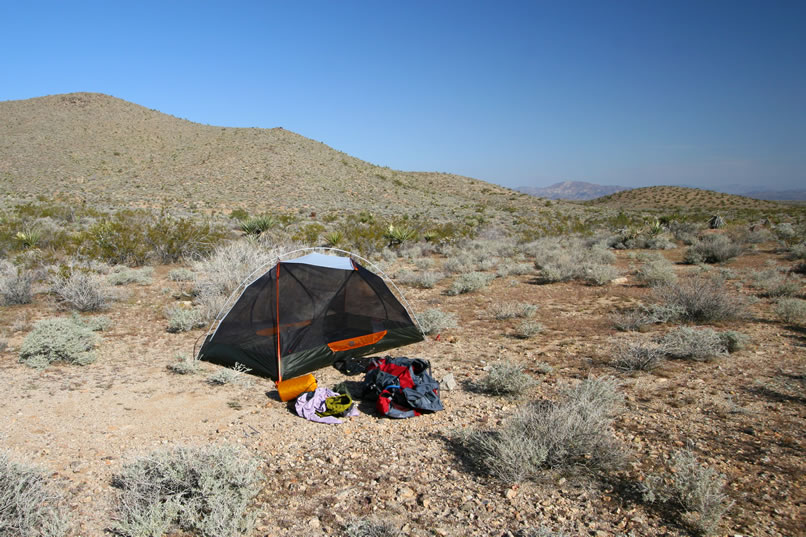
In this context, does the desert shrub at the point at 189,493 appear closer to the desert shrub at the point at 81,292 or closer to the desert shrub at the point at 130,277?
the desert shrub at the point at 81,292

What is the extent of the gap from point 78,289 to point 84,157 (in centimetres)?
4975

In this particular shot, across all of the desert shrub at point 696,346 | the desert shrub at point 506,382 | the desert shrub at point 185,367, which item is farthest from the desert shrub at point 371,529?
the desert shrub at point 696,346

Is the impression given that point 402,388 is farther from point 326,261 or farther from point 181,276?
point 181,276

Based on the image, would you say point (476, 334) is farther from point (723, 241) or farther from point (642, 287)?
point (723, 241)

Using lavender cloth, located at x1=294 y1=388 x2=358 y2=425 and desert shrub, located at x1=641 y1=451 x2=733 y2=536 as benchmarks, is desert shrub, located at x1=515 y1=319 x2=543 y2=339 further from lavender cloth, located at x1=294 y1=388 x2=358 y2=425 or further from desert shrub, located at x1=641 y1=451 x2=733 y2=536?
desert shrub, located at x1=641 y1=451 x2=733 y2=536

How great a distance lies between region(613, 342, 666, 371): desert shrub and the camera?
211 inches

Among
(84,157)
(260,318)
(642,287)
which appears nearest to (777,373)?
(642,287)

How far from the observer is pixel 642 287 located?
998 cm

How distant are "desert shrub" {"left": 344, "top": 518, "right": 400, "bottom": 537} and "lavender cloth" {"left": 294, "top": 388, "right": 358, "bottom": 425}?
5.26ft

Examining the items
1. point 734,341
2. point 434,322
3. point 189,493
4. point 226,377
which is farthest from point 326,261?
point 734,341

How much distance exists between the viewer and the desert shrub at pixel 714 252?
41.5 feet


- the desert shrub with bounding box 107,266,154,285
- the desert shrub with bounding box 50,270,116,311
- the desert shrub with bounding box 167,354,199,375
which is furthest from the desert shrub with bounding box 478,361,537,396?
the desert shrub with bounding box 107,266,154,285

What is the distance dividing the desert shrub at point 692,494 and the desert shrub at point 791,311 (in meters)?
5.25

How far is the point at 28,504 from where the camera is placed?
2818mm
